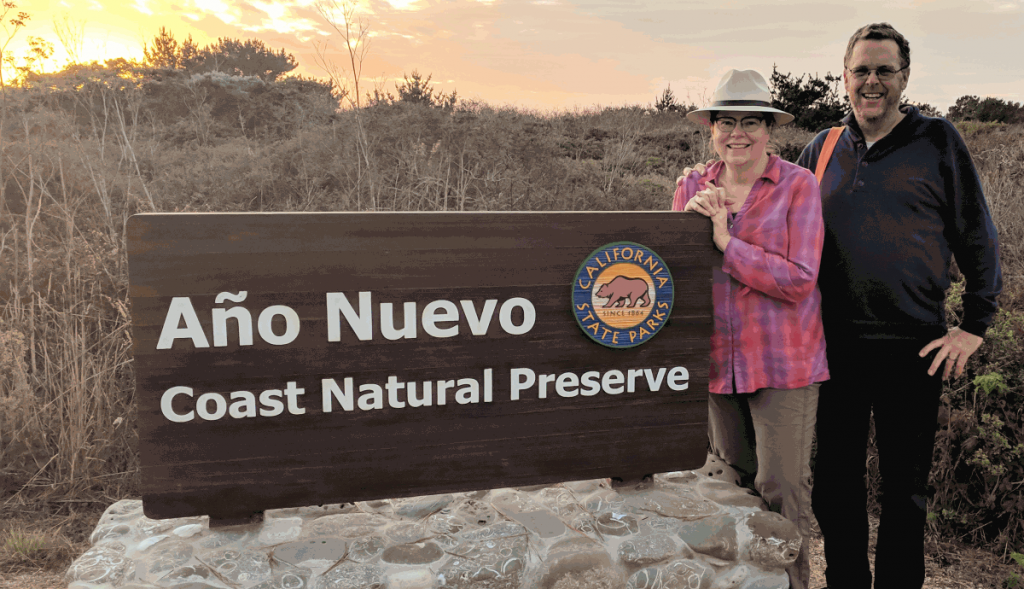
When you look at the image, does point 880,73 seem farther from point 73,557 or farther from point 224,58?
point 224,58

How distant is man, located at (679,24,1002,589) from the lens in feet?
8.67

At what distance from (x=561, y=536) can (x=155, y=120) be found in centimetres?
1624

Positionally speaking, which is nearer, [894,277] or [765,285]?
[765,285]

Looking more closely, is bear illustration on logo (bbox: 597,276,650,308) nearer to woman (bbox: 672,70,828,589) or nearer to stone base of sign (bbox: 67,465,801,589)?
woman (bbox: 672,70,828,589)

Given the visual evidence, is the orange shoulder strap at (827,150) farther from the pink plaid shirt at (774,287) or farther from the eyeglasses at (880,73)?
the pink plaid shirt at (774,287)

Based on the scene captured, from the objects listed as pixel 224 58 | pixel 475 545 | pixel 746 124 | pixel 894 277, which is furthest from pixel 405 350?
pixel 224 58

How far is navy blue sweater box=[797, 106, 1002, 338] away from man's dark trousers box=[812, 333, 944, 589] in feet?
0.39

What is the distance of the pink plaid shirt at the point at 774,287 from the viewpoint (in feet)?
8.11

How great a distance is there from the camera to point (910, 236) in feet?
8.63

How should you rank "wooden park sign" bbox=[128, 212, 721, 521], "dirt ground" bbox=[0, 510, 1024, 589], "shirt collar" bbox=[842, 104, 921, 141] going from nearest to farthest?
"wooden park sign" bbox=[128, 212, 721, 521] → "shirt collar" bbox=[842, 104, 921, 141] → "dirt ground" bbox=[0, 510, 1024, 589]

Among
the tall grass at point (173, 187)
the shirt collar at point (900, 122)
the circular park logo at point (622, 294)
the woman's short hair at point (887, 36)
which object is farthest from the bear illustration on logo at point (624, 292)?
the woman's short hair at point (887, 36)

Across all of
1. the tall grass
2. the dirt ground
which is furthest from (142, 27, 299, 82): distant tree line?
→ the dirt ground

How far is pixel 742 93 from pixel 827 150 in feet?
2.20

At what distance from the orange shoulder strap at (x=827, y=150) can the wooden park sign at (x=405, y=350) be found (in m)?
0.72
